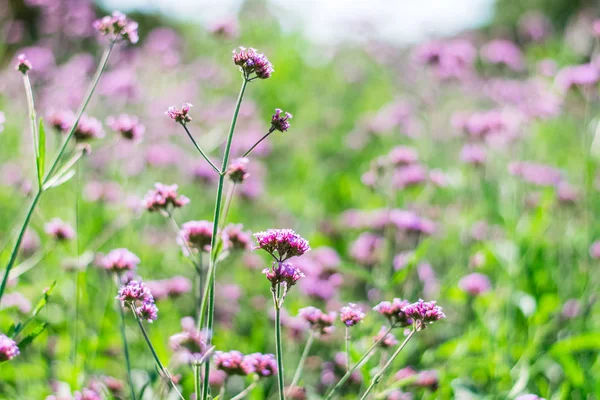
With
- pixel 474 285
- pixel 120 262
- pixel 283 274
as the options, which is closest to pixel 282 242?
pixel 283 274

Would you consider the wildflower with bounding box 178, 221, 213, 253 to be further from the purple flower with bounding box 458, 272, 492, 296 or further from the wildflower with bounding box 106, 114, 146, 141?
the purple flower with bounding box 458, 272, 492, 296

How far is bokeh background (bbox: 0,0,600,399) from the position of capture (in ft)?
8.30

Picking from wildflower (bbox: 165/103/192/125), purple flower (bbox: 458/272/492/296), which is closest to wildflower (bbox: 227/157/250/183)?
wildflower (bbox: 165/103/192/125)

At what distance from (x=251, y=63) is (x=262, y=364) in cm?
81

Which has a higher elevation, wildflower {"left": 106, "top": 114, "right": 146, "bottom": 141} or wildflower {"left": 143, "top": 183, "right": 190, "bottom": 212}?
wildflower {"left": 106, "top": 114, "right": 146, "bottom": 141}

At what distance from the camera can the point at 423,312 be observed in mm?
1510

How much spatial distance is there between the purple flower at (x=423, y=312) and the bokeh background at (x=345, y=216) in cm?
51

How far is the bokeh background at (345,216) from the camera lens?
8.30ft

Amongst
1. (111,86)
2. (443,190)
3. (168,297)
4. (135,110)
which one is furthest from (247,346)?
(135,110)

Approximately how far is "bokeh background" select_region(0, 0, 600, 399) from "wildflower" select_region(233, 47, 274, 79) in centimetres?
81

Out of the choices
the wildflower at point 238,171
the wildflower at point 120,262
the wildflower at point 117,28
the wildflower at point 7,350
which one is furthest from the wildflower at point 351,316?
the wildflower at point 117,28

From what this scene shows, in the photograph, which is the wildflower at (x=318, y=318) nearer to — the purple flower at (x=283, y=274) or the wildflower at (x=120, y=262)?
the purple flower at (x=283, y=274)

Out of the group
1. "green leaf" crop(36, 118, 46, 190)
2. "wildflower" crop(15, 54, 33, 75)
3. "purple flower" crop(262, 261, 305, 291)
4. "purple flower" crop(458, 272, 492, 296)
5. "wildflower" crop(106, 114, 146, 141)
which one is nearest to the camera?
"purple flower" crop(262, 261, 305, 291)

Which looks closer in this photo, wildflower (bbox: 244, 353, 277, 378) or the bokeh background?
Answer: wildflower (bbox: 244, 353, 277, 378)
